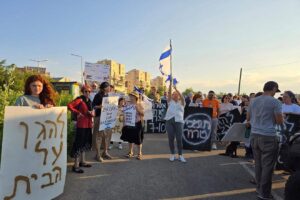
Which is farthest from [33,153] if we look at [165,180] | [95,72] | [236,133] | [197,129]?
[95,72]

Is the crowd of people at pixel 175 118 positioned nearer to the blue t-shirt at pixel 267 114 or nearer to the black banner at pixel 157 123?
the blue t-shirt at pixel 267 114

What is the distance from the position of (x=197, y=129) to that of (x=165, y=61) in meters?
2.48

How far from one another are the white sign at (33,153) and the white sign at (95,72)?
1035 cm

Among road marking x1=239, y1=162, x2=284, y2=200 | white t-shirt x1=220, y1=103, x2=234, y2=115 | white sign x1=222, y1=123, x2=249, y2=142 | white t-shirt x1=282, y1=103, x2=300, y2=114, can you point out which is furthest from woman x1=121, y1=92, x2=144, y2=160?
white t-shirt x1=220, y1=103, x2=234, y2=115

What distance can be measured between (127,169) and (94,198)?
217cm

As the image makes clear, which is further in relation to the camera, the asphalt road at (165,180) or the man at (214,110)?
the man at (214,110)

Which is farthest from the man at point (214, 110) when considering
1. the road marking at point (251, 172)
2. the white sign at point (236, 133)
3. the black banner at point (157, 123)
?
the black banner at point (157, 123)

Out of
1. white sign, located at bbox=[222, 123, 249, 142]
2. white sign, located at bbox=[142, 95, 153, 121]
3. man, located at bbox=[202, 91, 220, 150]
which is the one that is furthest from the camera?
white sign, located at bbox=[142, 95, 153, 121]

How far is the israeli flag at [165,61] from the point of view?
10844 millimetres

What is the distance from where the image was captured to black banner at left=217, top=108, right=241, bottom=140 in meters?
11.7

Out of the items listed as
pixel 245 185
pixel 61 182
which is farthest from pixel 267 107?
pixel 61 182

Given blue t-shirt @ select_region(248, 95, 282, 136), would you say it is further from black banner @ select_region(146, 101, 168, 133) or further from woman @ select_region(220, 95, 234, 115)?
black banner @ select_region(146, 101, 168, 133)

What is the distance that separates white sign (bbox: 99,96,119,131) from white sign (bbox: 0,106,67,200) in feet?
10.1

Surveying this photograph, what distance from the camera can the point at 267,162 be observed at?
5691 millimetres
